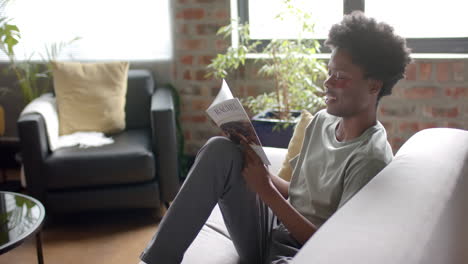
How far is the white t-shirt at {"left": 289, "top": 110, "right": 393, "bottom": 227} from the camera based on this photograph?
4.64 ft

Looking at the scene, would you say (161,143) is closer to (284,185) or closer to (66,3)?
(284,185)

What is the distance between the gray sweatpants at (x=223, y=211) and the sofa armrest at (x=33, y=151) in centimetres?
141

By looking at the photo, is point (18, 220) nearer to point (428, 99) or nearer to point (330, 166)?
point (330, 166)

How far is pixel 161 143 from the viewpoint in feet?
9.31

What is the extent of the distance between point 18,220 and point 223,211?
36.7 inches

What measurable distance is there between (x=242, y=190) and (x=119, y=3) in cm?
229

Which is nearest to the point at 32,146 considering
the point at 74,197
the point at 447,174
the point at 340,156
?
the point at 74,197

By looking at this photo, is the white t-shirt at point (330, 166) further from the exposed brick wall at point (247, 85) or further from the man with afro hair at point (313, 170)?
the exposed brick wall at point (247, 85)

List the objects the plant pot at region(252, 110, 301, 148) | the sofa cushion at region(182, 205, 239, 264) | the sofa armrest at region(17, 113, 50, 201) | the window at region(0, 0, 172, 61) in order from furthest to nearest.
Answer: the window at region(0, 0, 172, 61) → the plant pot at region(252, 110, 301, 148) → the sofa armrest at region(17, 113, 50, 201) → the sofa cushion at region(182, 205, 239, 264)

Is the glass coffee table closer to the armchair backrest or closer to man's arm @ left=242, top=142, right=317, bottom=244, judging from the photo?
man's arm @ left=242, top=142, right=317, bottom=244

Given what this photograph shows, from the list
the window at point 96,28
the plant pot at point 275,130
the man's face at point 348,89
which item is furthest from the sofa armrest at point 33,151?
the man's face at point 348,89

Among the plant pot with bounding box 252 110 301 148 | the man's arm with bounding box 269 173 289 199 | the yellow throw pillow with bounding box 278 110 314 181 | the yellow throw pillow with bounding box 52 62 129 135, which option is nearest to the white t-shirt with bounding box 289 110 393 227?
the man's arm with bounding box 269 173 289 199

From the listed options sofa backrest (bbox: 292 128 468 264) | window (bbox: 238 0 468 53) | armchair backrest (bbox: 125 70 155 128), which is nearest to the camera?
sofa backrest (bbox: 292 128 468 264)

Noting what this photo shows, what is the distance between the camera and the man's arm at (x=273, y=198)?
4.90 ft
